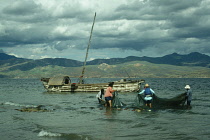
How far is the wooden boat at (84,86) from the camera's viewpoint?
50625mm

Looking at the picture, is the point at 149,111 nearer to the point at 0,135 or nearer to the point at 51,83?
the point at 0,135

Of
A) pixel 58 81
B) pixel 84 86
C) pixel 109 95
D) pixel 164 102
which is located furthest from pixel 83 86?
pixel 164 102

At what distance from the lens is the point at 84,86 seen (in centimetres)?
5341

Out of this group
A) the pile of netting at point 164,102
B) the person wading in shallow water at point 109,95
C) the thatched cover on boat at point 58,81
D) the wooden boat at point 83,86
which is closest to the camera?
the person wading in shallow water at point 109,95

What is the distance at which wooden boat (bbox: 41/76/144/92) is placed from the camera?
166ft

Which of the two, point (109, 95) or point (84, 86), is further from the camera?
point (84, 86)

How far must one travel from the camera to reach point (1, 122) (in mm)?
18812

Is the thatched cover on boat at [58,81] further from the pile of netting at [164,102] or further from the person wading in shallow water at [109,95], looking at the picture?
the pile of netting at [164,102]

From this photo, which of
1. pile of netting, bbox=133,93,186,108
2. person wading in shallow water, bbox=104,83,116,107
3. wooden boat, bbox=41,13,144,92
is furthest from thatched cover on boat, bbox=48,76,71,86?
pile of netting, bbox=133,93,186,108

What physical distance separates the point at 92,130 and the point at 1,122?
7795mm

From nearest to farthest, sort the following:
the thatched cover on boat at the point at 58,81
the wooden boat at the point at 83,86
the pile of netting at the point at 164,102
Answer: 1. the pile of netting at the point at 164,102
2. the wooden boat at the point at 83,86
3. the thatched cover on boat at the point at 58,81

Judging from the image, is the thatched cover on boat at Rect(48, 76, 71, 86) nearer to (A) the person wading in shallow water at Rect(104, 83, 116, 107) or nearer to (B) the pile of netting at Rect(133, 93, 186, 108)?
(A) the person wading in shallow water at Rect(104, 83, 116, 107)

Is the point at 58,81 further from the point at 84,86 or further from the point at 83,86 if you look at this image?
the point at 84,86

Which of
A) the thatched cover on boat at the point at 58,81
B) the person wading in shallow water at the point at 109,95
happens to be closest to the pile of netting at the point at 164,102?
→ the person wading in shallow water at the point at 109,95
